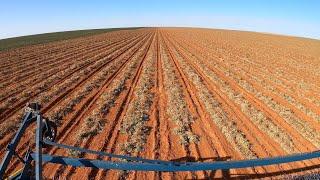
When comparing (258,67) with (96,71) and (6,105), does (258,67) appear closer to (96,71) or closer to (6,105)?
(96,71)

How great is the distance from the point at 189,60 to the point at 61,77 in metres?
12.2

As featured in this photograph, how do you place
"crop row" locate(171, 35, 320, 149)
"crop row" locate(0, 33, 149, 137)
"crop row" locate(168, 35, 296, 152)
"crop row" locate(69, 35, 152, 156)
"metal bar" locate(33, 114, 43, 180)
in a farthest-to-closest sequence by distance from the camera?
"crop row" locate(171, 35, 320, 149), "crop row" locate(0, 33, 149, 137), "crop row" locate(168, 35, 296, 152), "crop row" locate(69, 35, 152, 156), "metal bar" locate(33, 114, 43, 180)

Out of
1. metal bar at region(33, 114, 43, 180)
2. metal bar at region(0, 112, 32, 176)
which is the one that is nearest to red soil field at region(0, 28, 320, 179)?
metal bar at region(0, 112, 32, 176)

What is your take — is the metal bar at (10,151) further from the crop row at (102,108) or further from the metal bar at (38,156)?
Result: the crop row at (102,108)

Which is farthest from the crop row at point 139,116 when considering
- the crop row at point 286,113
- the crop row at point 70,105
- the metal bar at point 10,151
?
the crop row at point 286,113

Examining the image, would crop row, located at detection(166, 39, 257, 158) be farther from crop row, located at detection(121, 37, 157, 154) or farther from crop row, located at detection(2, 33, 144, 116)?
crop row, located at detection(2, 33, 144, 116)

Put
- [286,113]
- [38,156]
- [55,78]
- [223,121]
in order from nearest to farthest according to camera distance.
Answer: [38,156]
[223,121]
[286,113]
[55,78]

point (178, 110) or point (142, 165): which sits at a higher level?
point (142, 165)

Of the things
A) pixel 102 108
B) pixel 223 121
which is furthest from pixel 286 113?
pixel 102 108

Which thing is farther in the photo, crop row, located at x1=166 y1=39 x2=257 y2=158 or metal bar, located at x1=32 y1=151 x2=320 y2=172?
crop row, located at x1=166 y1=39 x2=257 y2=158

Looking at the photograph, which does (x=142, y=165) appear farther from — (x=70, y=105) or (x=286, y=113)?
(x=286, y=113)

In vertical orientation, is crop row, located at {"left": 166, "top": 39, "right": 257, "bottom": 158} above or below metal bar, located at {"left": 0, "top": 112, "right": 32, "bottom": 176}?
below

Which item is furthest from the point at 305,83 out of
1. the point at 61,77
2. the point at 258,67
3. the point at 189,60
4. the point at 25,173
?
the point at 25,173

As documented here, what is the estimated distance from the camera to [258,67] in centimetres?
2770
